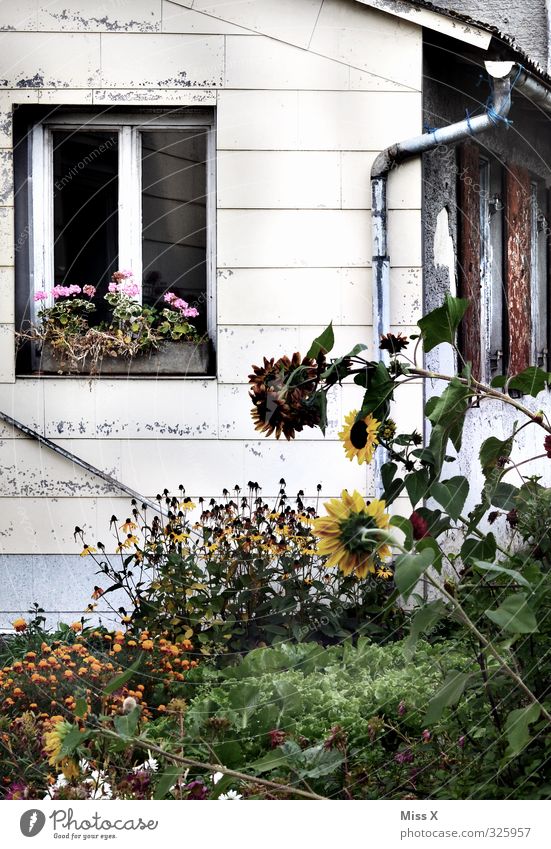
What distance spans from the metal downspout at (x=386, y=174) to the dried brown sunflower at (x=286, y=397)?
37 centimetres

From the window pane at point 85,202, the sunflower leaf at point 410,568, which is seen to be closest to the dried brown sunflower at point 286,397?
the sunflower leaf at point 410,568

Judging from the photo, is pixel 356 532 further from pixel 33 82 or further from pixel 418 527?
pixel 33 82

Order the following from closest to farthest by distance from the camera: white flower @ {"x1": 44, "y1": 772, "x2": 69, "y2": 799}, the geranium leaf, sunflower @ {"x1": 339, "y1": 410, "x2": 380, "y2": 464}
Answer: the geranium leaf
sunflower @ {"x1": 339, "y1": 410, "x2": 380, "y2": 464}
white flower @ {"x1": 44, "y1": 772, "x2": 69, "y2": 799}

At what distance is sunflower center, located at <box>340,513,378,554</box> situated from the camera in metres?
0.75

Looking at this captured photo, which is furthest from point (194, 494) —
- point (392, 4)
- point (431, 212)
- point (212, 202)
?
point (392, 4)

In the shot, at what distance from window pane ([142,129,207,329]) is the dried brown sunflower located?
0.35m

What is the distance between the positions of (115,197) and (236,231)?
0.17 metres

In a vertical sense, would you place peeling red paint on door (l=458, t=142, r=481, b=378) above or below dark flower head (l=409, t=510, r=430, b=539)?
above

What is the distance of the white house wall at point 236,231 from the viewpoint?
123 centimetres

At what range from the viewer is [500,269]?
1318 millimetres

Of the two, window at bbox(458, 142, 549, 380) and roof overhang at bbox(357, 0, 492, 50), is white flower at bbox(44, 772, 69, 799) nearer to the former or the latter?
window at bbox(458, 142, 549, 380)

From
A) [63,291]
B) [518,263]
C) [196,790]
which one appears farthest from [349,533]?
[518,263]

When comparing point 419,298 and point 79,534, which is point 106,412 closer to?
point 79,534

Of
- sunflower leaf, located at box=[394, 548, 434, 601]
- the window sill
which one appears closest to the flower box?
the window sill
